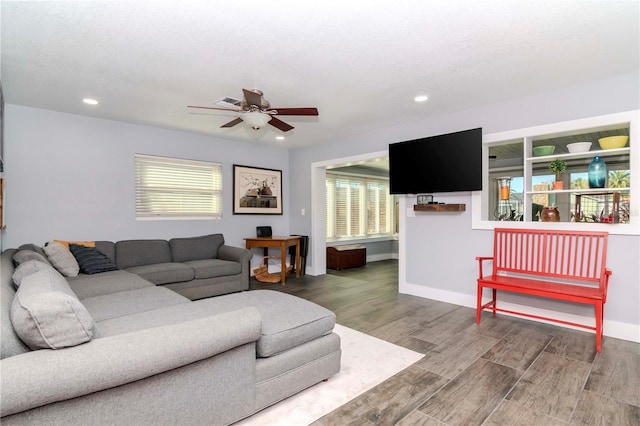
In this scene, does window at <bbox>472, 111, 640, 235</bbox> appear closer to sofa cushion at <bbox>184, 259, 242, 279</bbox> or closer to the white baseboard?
the white baseboard

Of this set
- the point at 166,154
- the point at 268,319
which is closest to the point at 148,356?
the point at 268,319

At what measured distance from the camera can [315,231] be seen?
5914 millimetres

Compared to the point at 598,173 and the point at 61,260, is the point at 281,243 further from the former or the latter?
the point at 598,173

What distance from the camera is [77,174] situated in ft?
13.3

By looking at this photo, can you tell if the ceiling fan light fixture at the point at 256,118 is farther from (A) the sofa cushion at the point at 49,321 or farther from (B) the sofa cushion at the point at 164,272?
(B) the sofa cushion at the point at 164,272

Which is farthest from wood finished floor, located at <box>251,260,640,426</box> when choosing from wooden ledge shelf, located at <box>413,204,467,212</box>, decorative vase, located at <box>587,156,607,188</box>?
decorative vase, located at <box>587,156,607,188</box>

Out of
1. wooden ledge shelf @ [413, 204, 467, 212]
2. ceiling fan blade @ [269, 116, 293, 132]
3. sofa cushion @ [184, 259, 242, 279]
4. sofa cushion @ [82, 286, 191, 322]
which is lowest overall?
sofa cushion @ [184, 259, 242, 279]

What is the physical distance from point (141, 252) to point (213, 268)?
1.00m

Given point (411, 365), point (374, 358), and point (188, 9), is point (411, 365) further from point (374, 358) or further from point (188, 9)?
point (188, 9)

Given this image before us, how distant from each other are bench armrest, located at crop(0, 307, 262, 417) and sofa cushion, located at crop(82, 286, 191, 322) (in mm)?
967

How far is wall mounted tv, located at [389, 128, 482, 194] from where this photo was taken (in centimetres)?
365

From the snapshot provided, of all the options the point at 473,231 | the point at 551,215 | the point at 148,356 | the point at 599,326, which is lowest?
the point at 599,326

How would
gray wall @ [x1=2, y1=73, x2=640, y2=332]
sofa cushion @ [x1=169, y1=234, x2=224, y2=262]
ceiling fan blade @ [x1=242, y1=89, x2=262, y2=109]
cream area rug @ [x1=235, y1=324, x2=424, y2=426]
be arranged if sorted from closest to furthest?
cream area rug @ [x1=235, y1=324, x2=424, y2=426]
ceiling fan blade @ [x1=242, y1=89, x2=262, y2=109]
gray wall @ [x1=2, y1=73, x2=640, y2=332]
sofa cushion @ [x1=169, y1=234, x2=224, y2=262]

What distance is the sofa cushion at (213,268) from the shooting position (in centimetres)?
421
